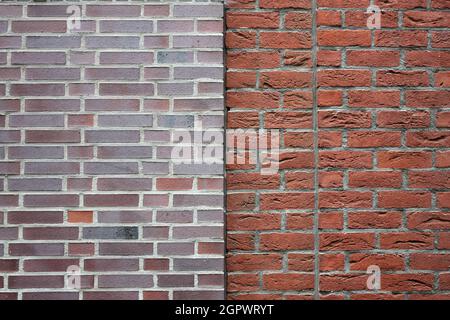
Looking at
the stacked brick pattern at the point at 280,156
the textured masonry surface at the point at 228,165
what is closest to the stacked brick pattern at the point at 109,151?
the textured masonry surface at the point at 228,165

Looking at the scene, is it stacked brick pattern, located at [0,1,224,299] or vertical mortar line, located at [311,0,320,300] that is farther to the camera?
vertical mortar line, located at [311,0,320,300]

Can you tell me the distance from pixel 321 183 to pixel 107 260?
956 millimetres

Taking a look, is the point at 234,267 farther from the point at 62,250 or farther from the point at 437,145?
the point at 437,145

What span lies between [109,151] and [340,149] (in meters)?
0.98

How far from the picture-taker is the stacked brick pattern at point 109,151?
1.79 m

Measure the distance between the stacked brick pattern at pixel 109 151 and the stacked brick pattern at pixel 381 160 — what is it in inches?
19.6

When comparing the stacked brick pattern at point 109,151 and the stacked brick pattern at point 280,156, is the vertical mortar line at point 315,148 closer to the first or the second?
the stacked brick pattern at point 280,156

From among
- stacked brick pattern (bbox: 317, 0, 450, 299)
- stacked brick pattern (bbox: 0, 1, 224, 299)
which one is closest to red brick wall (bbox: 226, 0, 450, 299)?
stacked brick pattern (bbox: 317, 0, 450, 299)

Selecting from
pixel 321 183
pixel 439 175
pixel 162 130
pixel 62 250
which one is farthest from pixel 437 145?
pixel 62 250

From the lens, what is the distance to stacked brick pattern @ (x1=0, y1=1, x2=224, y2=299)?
5.89 feet

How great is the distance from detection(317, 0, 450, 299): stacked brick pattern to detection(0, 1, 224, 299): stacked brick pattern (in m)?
0.50

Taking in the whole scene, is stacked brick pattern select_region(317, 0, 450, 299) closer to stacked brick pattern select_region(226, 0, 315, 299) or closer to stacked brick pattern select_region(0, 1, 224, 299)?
stacked brick pattern select_region(226, 0, 315, 299)

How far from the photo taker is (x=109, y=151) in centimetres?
181

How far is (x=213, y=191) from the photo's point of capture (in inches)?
71.1
